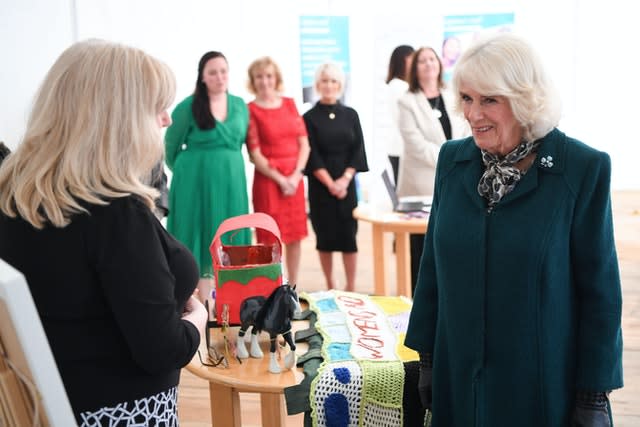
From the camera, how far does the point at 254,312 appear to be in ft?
6.90

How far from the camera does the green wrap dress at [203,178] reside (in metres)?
4.55

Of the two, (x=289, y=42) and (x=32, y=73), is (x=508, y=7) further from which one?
(x=32, y=73)

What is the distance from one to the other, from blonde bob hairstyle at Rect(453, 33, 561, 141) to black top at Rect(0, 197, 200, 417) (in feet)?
2.62

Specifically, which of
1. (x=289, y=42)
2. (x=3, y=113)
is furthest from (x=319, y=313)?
(x=289, y=42)

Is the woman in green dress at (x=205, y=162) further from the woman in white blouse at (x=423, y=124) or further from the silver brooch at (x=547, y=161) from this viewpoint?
the silver brooch at (x=547, y=161)

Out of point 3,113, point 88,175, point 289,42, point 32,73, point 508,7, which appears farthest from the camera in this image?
point 508,7

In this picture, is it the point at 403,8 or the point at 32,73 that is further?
the point at 403,8

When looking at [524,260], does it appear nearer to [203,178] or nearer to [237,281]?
[237,281]

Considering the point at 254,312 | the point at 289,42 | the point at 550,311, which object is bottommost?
the point at 254,312

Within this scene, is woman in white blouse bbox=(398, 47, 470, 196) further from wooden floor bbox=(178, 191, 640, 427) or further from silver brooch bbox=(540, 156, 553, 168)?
silver brooch bbox=(540, 156, 553, 168)

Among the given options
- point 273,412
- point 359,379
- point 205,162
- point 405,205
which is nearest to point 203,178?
point 205,162

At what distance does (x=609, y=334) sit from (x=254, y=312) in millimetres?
972

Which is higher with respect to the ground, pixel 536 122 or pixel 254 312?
pixel 536 122

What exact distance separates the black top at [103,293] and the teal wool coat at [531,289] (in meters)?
0.67
